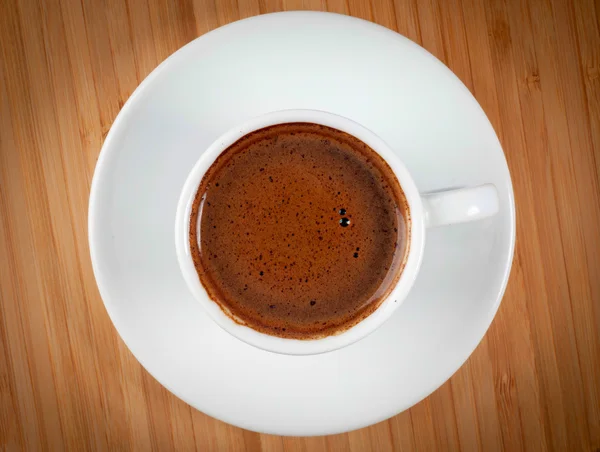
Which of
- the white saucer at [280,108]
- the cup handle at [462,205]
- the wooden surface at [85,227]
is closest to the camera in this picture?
the cup handle at [462,205]

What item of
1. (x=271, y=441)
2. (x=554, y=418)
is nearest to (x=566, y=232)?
(x=554, y=418)

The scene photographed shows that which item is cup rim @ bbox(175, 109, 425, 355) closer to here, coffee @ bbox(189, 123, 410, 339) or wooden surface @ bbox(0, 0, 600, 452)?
coffee @ bbox(189, 123, 410, 339)

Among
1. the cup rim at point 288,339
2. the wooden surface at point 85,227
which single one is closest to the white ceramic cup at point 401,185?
the cup rim at point 288,339

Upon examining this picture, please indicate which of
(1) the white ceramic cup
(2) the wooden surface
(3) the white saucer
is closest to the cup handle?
(1) the white ceramic cup

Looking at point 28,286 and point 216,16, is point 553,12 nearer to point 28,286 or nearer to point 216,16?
point 216,16

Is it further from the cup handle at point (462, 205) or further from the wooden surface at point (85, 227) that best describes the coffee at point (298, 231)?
the wooden surface at point (85, 227)

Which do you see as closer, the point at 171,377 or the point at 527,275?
the point at 171,377
